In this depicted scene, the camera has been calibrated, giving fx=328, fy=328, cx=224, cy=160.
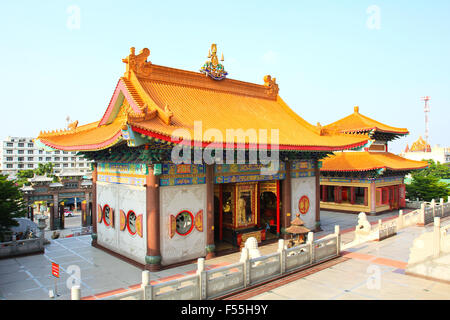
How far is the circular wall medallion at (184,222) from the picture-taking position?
13.2 meters

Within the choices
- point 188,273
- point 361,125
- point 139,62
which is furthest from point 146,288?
point 361,125

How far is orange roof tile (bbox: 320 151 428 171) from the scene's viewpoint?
83.4 ft

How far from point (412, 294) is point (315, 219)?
9270mm

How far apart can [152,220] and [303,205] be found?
9469 mm

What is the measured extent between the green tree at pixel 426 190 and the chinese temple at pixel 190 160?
1783cm

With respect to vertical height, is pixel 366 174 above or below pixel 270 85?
below

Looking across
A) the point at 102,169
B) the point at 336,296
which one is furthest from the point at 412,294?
the point at 102,169

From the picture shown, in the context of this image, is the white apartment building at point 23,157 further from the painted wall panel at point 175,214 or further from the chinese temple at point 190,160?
the painted wall panel at point 175,214

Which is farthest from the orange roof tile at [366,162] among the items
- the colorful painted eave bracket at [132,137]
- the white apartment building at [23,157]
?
the white apartment building at [23,157]

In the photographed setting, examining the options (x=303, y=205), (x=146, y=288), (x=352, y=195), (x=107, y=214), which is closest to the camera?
(x=146, y=288)

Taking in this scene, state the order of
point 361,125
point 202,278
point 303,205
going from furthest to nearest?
point 361,125 → point 303,205 → point 202,278

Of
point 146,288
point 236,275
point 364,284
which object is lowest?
point 364,284

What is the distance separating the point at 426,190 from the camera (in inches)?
1270
